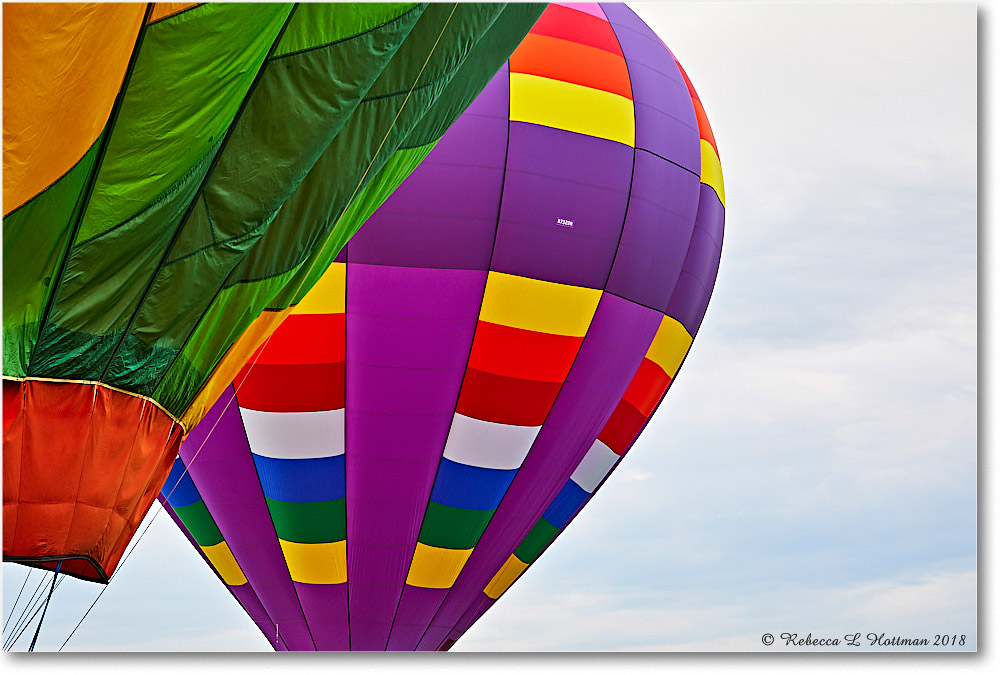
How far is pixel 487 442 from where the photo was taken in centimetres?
403

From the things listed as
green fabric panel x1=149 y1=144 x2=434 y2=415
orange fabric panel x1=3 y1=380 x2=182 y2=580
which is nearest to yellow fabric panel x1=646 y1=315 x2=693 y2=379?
green fabric panel x1=149 y1=144 x2=434 y2=415

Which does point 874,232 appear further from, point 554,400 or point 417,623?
point 417,623

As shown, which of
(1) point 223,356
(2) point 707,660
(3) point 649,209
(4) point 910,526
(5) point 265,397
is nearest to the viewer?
(1) point 223,356

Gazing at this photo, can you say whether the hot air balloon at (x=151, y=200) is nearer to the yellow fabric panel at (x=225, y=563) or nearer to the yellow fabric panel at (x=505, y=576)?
the yellow fabric panel at (x=225, y=563)

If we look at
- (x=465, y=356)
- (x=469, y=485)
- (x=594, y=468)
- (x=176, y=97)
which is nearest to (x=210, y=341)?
(x=176, y=97)

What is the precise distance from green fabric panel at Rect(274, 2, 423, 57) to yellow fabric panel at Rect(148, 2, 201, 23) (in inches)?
8.8

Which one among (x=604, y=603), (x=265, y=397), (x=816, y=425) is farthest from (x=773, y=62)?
(x=265, y=397)

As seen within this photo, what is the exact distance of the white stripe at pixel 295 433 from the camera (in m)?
3.81

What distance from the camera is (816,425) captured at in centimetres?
346

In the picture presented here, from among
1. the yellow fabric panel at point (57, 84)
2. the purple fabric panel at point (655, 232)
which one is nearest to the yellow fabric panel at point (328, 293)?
the purple fabric panel at point (655, 232)

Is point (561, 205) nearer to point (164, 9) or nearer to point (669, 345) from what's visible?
point (669, 345)

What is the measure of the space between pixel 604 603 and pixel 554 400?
33.8 inches

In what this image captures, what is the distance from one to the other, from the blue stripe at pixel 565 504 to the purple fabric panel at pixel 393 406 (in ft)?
2.37

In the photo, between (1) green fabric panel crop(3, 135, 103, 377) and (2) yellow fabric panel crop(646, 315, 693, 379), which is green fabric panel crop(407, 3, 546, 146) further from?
(2) yellow fabric panel crop(646, 315, 693, 379)
